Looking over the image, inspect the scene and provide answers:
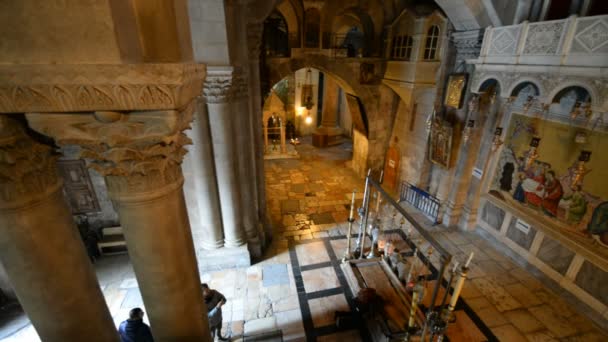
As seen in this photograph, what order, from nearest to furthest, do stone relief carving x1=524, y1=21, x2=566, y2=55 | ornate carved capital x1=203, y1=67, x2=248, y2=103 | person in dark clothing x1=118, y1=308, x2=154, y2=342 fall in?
person in dark clothing x1=118, y1=308, x2=154, y2=342 → ornate carved capital x1=203, y1=67, x2=248, y2=103 → stone relief carving x1=524, y1=21, x2=566, y2=55

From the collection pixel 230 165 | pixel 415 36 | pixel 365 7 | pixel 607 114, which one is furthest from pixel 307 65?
pixel 607 114

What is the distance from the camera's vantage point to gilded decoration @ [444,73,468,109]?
6.36 metres

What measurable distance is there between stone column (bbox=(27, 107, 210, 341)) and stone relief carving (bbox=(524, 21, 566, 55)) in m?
5.54

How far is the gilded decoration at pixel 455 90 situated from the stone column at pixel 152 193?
21.6ft

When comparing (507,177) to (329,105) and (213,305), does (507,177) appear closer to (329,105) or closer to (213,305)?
(213,305)

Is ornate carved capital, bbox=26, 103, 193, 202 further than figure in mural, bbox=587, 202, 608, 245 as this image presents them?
No

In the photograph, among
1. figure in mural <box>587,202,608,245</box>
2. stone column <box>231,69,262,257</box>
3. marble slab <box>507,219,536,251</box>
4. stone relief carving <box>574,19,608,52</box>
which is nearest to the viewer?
stone relief carving <box>574,19,608,52</box>

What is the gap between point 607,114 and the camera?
3789 millimetres

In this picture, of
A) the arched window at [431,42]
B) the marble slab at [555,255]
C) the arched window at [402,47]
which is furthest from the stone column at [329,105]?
the marble slab at [555,255]

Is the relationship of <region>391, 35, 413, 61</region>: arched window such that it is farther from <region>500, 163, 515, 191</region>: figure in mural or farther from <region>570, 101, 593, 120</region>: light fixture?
<region>570, 101, 593, 120</region>: light fixture

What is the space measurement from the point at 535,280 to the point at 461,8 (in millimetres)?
5792

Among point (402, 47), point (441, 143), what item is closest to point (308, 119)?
point (402, 47)

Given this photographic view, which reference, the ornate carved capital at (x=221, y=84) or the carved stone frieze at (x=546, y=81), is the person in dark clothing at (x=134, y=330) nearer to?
the ornate carved capital at (x=221, y=84)

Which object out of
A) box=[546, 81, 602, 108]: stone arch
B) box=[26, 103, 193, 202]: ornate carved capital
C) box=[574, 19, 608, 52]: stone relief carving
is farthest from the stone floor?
box=[574, 19, 608, 52]: stone relief carving
